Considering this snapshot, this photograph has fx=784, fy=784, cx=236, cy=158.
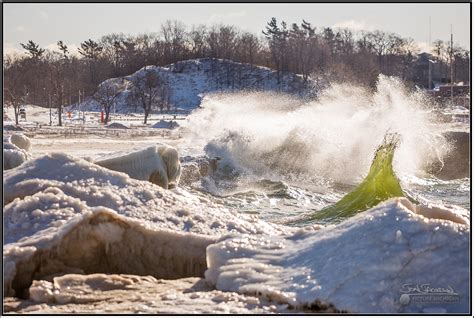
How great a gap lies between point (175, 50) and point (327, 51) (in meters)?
7.75

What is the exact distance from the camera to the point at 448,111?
976 inches

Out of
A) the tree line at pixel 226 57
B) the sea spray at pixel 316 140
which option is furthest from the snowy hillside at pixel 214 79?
the sea spray at pixel 316 140

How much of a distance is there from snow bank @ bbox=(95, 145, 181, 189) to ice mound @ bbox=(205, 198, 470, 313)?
250cm

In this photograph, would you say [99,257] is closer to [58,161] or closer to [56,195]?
[56,195]

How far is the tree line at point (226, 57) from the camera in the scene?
95.7ft

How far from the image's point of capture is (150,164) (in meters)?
5.97

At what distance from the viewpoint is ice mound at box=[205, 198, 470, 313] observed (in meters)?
2.68

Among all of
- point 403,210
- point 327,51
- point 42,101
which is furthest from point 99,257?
point 327,51

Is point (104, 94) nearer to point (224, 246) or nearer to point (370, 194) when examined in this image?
point (370, 194)

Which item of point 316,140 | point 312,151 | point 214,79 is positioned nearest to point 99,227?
point 312,151

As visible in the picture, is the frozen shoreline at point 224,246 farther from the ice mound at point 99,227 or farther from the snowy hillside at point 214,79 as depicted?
the snowy hillside at point 214,79

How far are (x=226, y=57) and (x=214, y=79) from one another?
4.20 m

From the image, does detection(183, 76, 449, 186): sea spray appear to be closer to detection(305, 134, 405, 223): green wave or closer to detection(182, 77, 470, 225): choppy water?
detection(182, 77, 470, 225): choppy water

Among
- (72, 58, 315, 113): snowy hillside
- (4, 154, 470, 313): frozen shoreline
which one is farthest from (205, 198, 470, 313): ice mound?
(72, 58, 315, 113): snowy hillside
